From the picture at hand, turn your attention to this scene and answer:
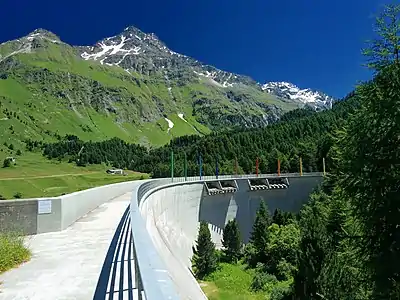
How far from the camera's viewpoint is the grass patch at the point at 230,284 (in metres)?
40.2

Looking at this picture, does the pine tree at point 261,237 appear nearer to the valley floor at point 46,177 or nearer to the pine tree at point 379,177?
the valley floor at point 46,177

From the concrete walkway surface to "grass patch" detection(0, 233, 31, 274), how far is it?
0.25m

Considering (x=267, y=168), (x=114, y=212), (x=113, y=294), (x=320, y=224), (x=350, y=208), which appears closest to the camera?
(x=113, y=294)

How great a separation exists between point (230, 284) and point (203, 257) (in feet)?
18.2

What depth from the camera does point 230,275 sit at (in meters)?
48.8

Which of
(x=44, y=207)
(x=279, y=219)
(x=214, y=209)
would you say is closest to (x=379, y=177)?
(x=44, y=207)

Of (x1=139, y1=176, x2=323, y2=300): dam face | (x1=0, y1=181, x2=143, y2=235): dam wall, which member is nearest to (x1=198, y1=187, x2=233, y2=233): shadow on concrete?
(x1=139, y1=176, x2=323, y2=300): dam face

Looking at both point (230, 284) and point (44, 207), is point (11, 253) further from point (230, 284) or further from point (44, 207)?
point (230, 284)

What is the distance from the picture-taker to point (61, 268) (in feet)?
30.0

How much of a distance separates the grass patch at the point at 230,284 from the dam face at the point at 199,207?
4.45 m

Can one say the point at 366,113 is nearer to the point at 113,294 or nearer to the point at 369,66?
the point at 369,66

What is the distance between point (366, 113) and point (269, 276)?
3667 cm

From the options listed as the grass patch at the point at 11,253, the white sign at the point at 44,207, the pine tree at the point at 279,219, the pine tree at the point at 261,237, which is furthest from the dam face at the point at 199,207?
the pine tree at the point at 261,237

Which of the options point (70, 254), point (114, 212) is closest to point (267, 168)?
point (114, 212)
